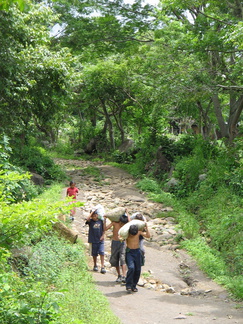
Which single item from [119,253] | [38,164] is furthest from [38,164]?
[119,253]

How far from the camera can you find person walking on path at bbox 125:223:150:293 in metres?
8.48

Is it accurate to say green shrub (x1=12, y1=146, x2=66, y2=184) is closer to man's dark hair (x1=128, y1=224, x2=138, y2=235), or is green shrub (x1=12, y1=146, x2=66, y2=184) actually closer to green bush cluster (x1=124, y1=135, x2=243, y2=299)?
green bush cluster (x1=124, y1=135, x2=243, y2=299)

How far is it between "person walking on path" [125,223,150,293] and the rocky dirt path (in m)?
0.21

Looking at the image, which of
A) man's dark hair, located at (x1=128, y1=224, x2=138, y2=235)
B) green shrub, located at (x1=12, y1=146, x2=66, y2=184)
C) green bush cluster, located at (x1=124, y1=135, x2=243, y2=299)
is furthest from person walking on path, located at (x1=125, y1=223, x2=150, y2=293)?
green shrub, located at (x1=12, y1=146, x2=66, y2=184)

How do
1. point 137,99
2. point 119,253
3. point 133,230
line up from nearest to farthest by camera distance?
point 133,230, point 119,253, point 137,99

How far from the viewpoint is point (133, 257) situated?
855 centimetres

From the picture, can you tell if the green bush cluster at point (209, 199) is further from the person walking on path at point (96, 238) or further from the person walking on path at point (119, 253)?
the person walking on path at point (96, 238)

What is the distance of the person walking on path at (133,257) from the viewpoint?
334 inches

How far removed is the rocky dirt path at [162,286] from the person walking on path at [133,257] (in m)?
0.21

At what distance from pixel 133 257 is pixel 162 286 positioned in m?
1.75

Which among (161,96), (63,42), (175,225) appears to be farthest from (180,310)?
(63,42)

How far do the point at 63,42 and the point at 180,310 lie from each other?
16.8 metres

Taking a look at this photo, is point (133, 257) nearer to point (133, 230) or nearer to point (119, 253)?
point (133, 230)

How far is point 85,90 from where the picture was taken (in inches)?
1055
